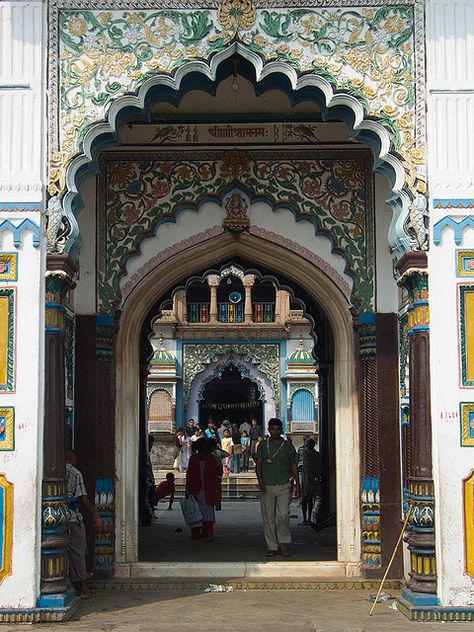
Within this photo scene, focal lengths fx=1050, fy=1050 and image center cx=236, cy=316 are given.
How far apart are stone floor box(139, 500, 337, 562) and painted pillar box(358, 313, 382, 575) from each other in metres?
0.93

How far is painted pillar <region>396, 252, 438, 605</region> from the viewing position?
25.2 feet

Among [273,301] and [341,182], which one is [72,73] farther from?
[273,301]

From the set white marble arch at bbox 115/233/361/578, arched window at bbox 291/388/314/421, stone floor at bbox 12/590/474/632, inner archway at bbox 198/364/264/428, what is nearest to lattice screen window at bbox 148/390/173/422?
inner archway at bbox 198/364/264/428

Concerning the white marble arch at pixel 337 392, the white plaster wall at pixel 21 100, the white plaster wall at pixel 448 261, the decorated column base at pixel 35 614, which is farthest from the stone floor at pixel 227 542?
the white plaster wall at pixel 21 100

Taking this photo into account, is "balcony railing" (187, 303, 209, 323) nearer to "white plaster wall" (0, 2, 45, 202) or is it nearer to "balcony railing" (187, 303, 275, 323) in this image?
"balcony railing" (187, 303, 275, 323)

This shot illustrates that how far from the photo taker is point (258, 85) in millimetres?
8148

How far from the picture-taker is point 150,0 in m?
7.99

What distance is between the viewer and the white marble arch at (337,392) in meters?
9.72

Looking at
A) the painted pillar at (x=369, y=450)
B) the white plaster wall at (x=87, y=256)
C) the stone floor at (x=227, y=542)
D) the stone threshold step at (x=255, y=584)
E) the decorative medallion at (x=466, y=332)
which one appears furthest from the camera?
the stone floor at (x=227, y=542)

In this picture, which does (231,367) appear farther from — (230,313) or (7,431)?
(7,431)

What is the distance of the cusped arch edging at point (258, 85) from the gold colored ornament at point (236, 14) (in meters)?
0.15

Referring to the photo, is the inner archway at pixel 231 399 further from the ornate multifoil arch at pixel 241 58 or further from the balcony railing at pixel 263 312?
the ornate multifoil arch at pixel 241 58

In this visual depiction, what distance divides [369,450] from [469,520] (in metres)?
2.14

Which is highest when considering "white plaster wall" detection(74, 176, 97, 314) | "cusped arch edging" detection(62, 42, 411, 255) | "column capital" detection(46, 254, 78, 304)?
"cusped arch edging" detection(62, 42, 411, 255)
